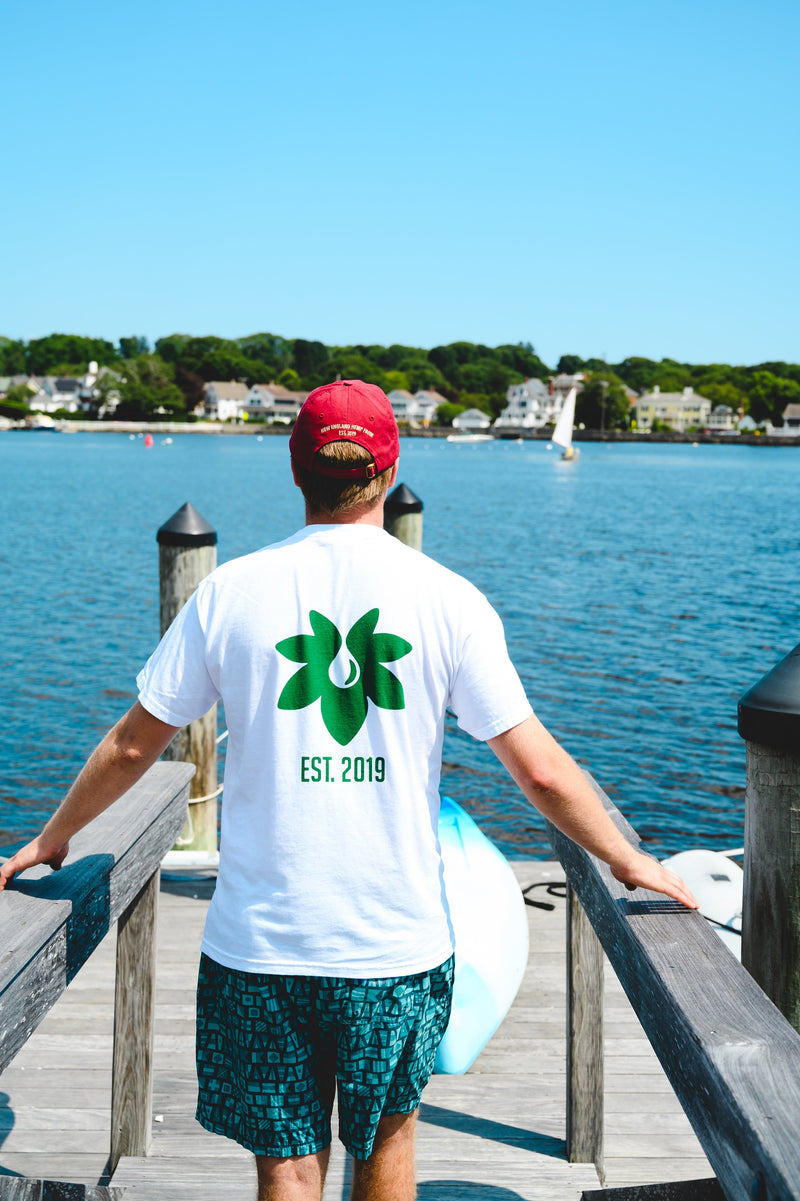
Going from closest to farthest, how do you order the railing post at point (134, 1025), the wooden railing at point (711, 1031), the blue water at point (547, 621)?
1. the wooden railing at point (711, 1031)
2. the railing post at point (134, 1025)
3. the blue water at point (547, 621)

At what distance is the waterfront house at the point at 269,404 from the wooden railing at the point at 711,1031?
7123 inches

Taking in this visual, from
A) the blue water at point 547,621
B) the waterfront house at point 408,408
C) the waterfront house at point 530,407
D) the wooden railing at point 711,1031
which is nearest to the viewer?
the wooden railing at point 711,1031

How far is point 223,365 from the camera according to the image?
18950 centimetres

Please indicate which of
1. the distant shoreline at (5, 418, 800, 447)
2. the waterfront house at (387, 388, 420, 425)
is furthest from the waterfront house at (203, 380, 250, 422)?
the waterfront house at (387, 388, 420, 425)

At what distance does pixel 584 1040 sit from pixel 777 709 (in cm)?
155

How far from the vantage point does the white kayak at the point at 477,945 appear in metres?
3.64

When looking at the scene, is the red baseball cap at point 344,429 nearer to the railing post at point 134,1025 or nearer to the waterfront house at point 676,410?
the railing post at point 134,1025

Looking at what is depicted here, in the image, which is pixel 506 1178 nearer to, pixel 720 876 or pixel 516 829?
pixel 720 876

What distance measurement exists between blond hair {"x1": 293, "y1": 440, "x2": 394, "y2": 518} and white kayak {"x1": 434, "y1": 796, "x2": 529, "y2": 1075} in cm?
183

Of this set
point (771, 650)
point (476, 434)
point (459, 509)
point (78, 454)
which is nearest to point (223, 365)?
point (476, 434)

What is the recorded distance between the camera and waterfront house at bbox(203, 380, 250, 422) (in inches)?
7032

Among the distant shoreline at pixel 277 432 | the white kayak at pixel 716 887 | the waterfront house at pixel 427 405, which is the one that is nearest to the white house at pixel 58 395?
the distant shoreline at pixel 277 432

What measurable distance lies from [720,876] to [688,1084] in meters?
4.07

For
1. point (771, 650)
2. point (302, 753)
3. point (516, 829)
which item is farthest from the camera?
point (771, 650)
